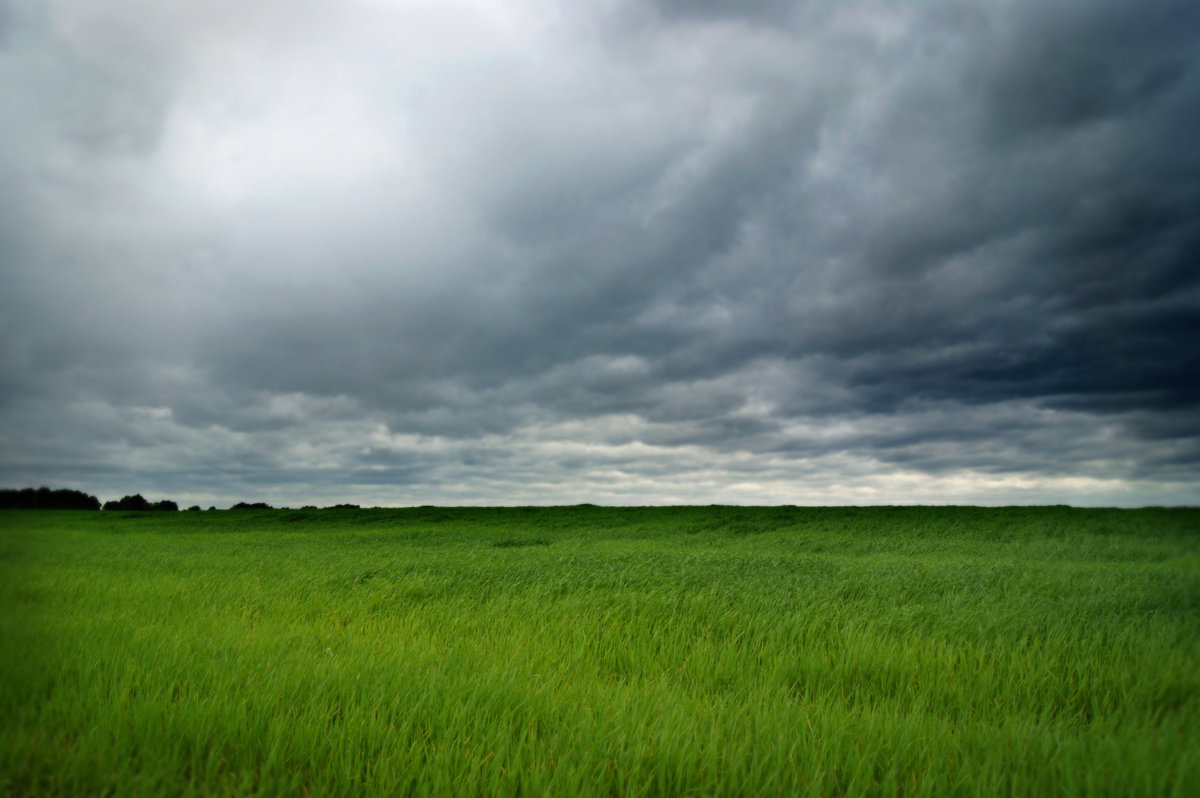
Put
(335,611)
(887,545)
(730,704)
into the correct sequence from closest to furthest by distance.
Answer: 1. (730,704)
2. (335,611)
3. (887,545)

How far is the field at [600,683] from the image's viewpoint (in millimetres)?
2559

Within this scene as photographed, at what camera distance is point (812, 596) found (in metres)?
8.42

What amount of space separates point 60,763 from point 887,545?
21130 mm

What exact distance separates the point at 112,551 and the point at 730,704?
18.3 meters

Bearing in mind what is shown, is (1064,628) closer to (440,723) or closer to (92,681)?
(440,723)

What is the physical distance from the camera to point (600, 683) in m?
4.55

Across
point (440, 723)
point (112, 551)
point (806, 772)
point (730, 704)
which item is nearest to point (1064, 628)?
point (730, 704)

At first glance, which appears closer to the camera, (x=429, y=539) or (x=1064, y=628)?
(x=1064, y=628)

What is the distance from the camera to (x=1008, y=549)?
18.1 metres

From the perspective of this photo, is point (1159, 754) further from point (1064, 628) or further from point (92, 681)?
point (92, 681)

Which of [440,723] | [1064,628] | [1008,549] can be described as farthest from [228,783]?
Answer: [1008,549]

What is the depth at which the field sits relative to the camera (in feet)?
8.39

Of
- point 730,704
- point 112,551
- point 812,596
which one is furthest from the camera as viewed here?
point 112,551

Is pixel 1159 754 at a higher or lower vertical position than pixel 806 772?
higher
